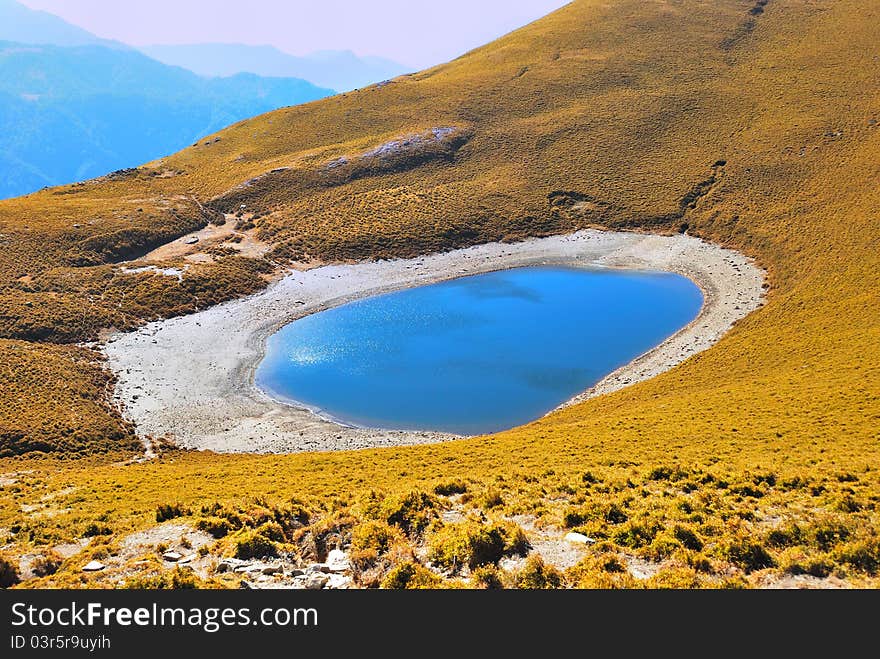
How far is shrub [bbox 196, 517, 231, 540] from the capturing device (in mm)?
18984

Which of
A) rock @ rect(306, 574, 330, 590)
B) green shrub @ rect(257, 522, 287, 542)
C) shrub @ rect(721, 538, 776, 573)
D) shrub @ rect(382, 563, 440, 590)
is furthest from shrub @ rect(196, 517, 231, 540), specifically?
shrub @ rect(721, 538, 776, 573)

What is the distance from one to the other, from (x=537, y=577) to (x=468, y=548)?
2.15 metres

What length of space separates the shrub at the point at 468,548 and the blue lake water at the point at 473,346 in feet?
88.6

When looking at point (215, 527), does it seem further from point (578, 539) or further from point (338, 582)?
point (578, 539)

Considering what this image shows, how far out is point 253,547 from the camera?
16734 mm

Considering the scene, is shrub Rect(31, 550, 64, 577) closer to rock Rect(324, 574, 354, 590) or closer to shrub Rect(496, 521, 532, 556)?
rock Rect(324, 574, 354, 590)

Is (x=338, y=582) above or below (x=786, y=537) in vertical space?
below

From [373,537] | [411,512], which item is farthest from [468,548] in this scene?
[411,512]

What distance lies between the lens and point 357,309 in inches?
2783

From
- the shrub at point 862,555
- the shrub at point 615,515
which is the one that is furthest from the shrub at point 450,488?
the shrub at point 862,555

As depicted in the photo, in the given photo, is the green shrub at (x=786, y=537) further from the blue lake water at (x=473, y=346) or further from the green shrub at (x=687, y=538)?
the blue lake water at (x=473, y=346)

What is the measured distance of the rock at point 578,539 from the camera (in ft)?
52.9

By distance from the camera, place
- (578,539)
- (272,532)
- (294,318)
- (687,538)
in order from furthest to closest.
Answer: (294,318) < (272,532) < (578,539) < (687,538)

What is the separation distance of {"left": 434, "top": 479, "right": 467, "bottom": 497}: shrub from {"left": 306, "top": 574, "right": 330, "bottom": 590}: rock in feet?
25.4
